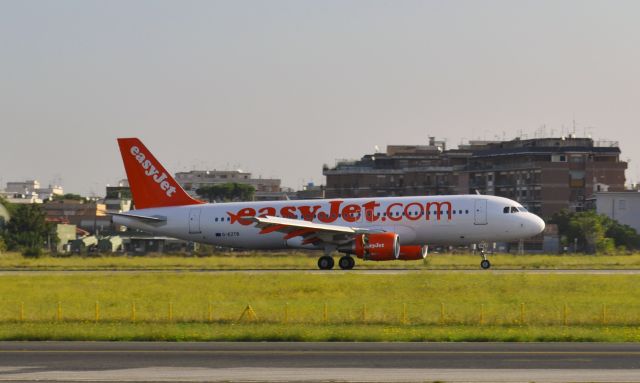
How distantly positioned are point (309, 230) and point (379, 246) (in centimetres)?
460

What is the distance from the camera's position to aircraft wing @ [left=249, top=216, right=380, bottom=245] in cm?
6869

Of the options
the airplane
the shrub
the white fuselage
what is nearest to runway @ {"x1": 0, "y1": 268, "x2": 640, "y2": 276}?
the airplane

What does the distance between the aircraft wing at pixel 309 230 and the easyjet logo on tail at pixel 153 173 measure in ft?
25.9

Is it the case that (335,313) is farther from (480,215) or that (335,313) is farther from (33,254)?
(33,254)

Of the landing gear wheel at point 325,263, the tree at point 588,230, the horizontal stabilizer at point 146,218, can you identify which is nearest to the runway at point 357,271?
the landing gear wheel at point 325,263

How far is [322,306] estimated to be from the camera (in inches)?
1887

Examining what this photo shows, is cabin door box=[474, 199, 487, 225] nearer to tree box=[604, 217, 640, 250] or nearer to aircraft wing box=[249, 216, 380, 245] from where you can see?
aircraft wing box=[249, 216, 380, 245]

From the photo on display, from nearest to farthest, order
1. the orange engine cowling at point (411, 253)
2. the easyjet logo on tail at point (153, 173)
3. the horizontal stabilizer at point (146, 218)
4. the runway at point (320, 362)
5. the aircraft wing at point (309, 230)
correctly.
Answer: the runway at point (320, 362), the aircraft wing at point (309, 230), the orange engine cowling at point (411, 253), the horizontal stabilizer at point (146, 218), the easyjet logo on tail at point (153, 173)

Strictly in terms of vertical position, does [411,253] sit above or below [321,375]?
above

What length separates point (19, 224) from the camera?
492 feet

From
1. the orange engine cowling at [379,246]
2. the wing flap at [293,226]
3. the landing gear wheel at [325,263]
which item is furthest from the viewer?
the landing gear wheel at [325,263]

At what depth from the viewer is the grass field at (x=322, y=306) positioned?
1485 inches

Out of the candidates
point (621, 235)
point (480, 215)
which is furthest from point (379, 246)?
point (621, 235)

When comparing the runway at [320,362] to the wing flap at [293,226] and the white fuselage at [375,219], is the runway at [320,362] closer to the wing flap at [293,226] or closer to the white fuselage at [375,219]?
the wing flap at [293,226]
